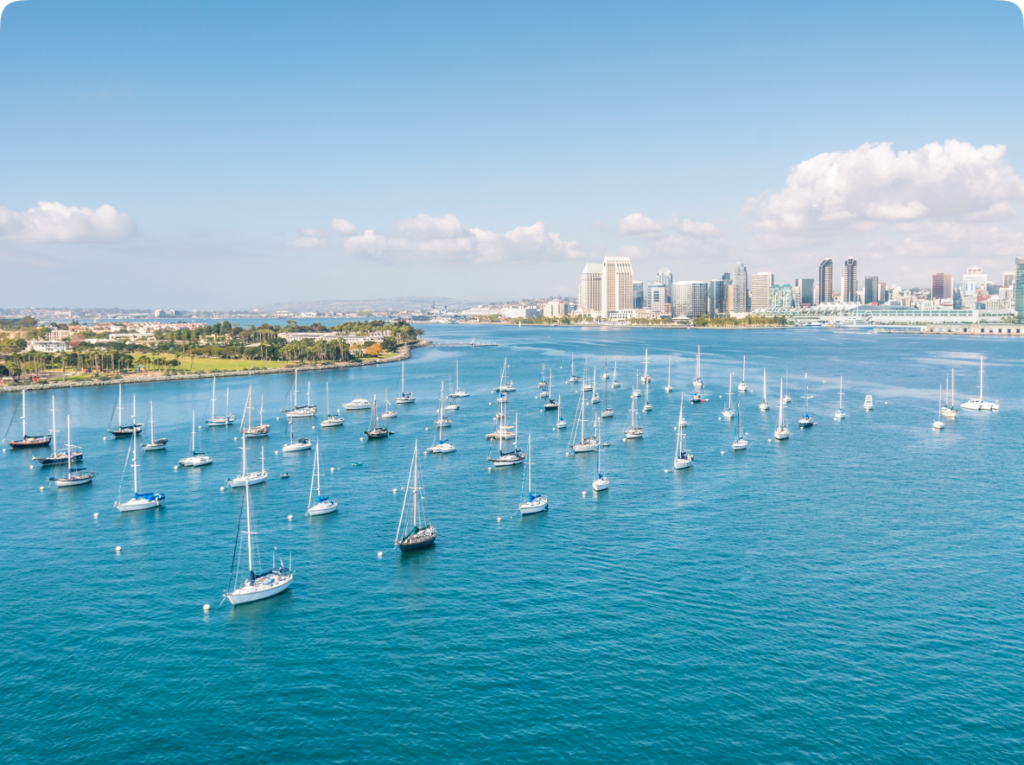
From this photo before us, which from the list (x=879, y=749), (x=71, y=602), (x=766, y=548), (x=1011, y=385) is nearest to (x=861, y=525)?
(x=766, y=548)

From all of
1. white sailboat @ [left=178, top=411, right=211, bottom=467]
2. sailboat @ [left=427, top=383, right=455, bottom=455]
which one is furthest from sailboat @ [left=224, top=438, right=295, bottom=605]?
sailboat @ [left=427, top=383, right=455, bottom=455]

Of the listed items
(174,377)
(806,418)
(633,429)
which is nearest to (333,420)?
(633,429)

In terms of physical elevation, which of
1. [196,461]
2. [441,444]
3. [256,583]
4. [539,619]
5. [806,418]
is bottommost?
[539,619]

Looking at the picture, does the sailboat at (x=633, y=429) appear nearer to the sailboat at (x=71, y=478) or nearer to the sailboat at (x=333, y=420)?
the sailboat at (x=333, y=420)

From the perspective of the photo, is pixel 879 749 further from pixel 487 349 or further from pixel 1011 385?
pixel 487 349

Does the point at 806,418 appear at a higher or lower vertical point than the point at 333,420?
higher

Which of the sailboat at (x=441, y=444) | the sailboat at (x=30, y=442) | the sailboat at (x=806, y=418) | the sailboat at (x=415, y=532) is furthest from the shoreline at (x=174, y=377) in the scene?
the sailboat at (x=806, y=418)

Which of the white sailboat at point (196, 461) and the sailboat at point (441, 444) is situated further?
the sailboat at point (441, 444)

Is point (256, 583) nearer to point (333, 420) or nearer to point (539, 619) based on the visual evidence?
point (539, 619)
